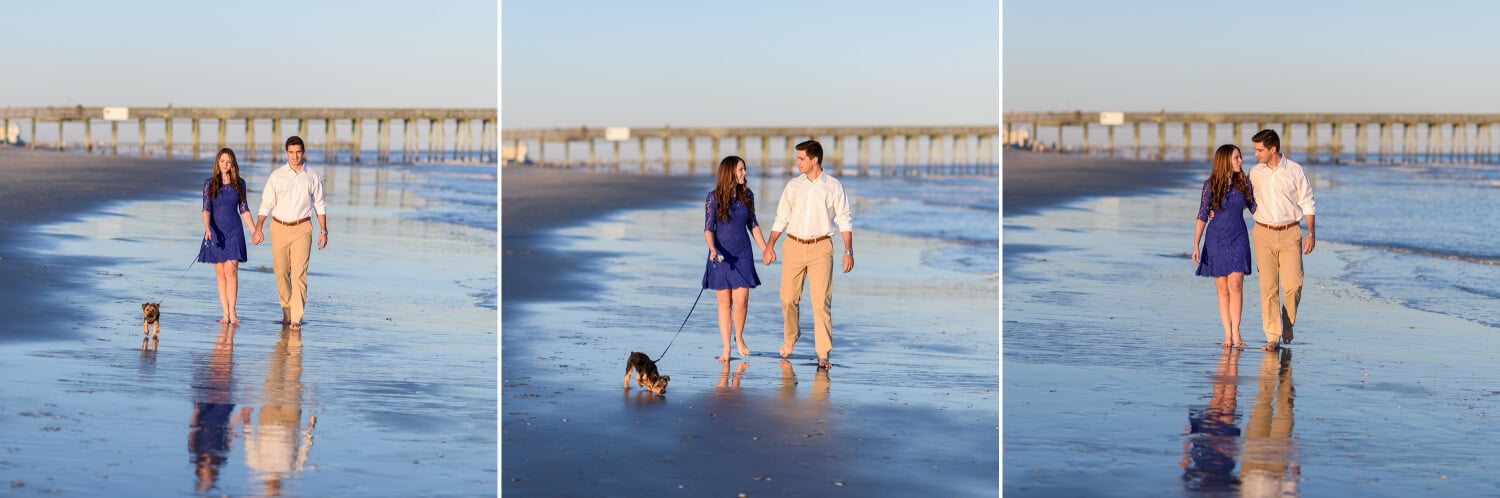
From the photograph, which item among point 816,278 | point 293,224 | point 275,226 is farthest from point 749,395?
point 275,226

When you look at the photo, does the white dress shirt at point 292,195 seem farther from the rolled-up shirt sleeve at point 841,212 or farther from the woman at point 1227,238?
the woman at point 1227,238

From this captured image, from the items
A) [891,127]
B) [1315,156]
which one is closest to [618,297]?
[891,127]

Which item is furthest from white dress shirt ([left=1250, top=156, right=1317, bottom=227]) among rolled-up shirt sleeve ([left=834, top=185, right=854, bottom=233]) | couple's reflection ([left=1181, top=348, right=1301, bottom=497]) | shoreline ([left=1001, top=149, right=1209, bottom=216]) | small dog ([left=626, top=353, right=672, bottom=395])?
shoreline ([left=1001, top=149, right=1209, bottom=216])

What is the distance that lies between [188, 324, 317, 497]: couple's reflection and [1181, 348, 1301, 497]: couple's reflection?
312 cm

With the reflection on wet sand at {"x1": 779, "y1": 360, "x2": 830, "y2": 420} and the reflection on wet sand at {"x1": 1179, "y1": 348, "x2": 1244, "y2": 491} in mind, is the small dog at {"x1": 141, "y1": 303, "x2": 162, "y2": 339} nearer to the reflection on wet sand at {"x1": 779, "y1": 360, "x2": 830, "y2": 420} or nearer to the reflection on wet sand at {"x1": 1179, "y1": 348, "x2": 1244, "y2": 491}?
the reflection on wet sand at {"x1": 779, "y1": 360, "x2": 830, "y2": 420}

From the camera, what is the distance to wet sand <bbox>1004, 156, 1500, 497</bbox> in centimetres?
650

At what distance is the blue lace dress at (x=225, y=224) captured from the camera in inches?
413

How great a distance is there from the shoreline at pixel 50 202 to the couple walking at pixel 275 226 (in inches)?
35.1

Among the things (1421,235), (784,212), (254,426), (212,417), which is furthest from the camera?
(1421,235)

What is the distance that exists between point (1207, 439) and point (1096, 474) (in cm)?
78

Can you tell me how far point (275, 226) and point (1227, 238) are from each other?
17.2 ft

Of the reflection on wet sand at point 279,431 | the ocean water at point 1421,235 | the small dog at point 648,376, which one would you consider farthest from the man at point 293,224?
the ocean water at point 1421,235

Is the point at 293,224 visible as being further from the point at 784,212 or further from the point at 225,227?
the point at 784,212

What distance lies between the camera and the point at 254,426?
7.15 meters
